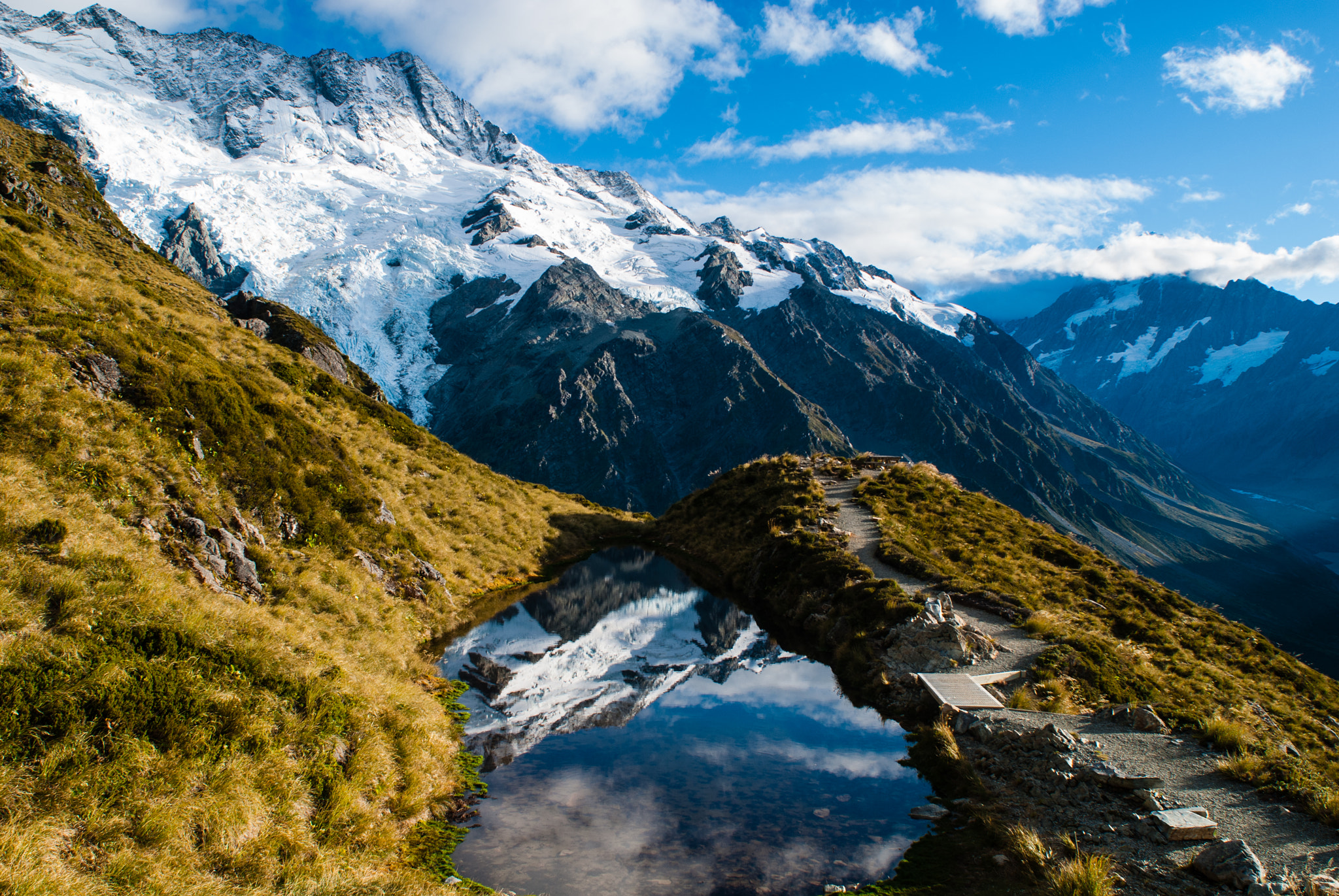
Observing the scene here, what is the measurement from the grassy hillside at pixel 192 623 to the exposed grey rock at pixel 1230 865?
36.8ft

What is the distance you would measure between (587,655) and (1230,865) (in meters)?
16.8

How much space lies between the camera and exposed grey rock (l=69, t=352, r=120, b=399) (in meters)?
15.4

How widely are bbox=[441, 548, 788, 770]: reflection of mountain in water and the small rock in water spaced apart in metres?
7.28

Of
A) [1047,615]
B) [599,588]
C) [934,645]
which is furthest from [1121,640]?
[599,588]

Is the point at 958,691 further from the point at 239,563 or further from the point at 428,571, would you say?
the point at 239,563

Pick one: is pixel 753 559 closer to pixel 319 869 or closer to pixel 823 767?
pixel 823 767

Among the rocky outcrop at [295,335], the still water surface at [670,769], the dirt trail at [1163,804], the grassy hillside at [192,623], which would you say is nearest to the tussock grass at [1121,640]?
the dirt trail at [1163,804]

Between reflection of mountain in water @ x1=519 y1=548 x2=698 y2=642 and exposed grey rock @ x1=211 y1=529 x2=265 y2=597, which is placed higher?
exposed grey rock @ x1=211 y1=529 x2=265 y2=597

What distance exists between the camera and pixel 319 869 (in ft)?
26.8

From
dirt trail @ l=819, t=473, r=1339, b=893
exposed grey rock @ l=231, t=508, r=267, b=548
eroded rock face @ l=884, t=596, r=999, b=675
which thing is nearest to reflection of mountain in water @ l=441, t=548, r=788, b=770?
eroded rock face @ l=884, t=596, r=999, b=675

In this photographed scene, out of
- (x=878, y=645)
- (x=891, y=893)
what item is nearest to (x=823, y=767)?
(x=891, y=893)

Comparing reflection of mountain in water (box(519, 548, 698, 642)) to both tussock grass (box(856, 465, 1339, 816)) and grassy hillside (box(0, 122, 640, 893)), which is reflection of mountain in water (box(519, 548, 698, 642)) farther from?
tussock grass (box(856, 465, 1339, 816))

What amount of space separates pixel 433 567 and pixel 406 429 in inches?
530

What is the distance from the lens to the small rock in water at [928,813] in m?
11.9
